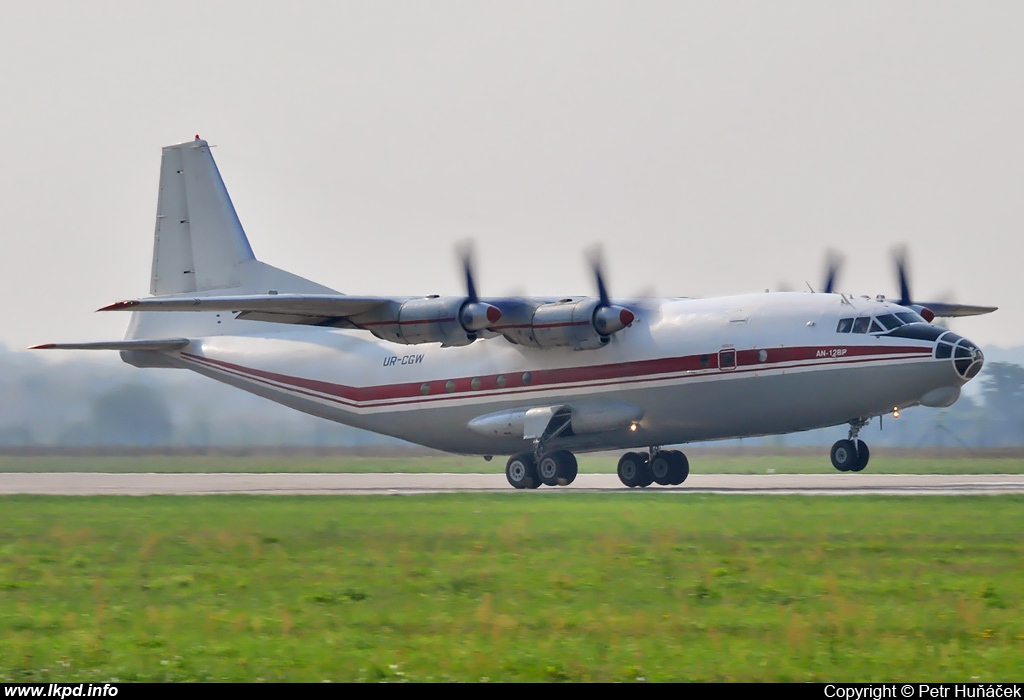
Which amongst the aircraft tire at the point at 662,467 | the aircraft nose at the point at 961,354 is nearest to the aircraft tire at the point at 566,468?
the aircraft tire at the point at 662,467

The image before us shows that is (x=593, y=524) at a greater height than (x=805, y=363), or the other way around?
(x=805, y=363)

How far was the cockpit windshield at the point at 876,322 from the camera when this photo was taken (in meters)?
29.2

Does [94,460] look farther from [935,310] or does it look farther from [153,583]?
[153,583]

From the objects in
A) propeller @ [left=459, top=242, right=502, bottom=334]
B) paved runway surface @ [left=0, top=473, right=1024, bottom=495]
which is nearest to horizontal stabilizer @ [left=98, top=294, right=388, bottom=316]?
propeller @ [left=459, top=242, right=502, bottom=334]

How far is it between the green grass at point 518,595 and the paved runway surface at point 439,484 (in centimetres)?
606

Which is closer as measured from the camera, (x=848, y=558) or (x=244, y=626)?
(x=244, y=626)

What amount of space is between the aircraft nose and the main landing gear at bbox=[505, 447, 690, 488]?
8099 millimetres

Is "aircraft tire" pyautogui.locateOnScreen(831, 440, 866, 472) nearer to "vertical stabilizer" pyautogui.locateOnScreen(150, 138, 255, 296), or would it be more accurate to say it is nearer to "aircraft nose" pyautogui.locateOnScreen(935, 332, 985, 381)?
"aircraft nose" pyautogui.locateOnScreen(935, 332, 985, 381)

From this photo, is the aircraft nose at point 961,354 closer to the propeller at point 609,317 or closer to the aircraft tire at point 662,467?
the propeller at point 609,317

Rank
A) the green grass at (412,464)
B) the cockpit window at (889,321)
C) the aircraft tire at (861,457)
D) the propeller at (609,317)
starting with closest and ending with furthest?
1. the cockpit window at (889,321)
2. the aircraft tire at (861,457)
3. the propeller at (609,317)
4. the green grass at (412,464)

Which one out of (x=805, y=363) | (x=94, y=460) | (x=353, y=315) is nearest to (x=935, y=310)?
(x=805, y=363)

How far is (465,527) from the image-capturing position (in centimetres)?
2062

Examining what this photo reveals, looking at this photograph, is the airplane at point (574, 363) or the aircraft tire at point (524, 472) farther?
the aircraft tire at point (524, 472)

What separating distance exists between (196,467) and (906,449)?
97.1ft
